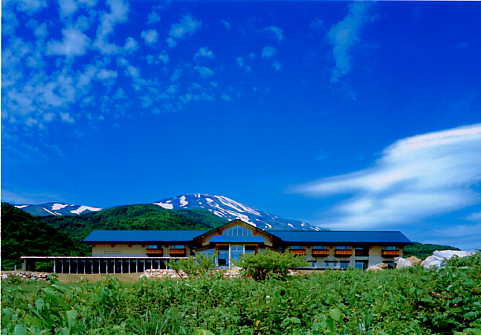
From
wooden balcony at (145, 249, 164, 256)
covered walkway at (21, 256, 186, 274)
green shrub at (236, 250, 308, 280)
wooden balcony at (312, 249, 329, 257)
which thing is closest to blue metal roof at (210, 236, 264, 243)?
wooden balcony at (145, 249, 164, 256)

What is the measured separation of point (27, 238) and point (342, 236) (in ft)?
90.7

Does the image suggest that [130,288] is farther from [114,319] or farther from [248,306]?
[248,306]

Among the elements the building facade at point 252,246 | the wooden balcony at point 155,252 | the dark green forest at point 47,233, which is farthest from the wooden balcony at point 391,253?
the wooden balcony at point 155,252

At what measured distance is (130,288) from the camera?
16.9 feet

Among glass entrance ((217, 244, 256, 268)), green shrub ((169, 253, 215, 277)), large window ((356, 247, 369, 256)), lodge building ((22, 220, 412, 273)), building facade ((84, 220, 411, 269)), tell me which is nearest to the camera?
green shrub ((169, 253, 215, 277))

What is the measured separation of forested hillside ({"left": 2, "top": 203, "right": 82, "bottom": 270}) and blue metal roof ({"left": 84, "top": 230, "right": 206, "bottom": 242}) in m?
4.15

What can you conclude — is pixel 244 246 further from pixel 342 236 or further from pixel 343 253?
pixel 342 236

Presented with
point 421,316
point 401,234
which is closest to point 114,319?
point 421,316

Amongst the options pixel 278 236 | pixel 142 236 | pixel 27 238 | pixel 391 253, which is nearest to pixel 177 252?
pixel 142 236

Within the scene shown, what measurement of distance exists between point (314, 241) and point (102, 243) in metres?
17.9

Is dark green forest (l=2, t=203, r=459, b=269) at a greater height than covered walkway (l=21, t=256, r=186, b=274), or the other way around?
dark green forest (l=2, t=203, r=459, b=269)

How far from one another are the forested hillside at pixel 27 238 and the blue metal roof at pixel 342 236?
770 inches

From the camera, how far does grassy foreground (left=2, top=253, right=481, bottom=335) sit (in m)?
3.18

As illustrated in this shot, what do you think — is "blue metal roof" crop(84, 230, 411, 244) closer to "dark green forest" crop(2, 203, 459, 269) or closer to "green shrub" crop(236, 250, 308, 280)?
"dark green forest" crop(2, 203, 459, 269)
